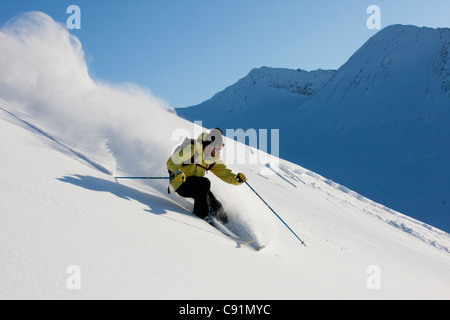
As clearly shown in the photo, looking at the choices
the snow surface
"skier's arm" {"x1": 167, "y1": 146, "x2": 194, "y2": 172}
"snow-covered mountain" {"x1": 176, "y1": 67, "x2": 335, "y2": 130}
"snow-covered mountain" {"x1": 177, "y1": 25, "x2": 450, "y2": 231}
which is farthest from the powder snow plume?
"snow-covered mountain" {"x1": 176, "y1": 67, "x2": 335, "y2": 130}

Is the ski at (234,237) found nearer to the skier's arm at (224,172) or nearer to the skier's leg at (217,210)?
the skier's leg at (217,210)

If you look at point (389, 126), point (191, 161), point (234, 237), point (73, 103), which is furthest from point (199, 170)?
point (389, 126)

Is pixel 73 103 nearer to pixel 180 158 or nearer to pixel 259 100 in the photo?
pixel 180 158

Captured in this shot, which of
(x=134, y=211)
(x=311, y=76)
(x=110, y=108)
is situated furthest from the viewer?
(x=311, y=76)

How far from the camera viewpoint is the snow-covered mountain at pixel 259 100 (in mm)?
55044

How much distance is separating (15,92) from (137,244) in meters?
7.06

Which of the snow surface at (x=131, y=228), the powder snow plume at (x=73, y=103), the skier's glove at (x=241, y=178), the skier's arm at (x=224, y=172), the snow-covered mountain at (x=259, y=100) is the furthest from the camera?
the snow-covered mountain at (x=259, y=100)

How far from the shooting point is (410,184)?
71.9 ft

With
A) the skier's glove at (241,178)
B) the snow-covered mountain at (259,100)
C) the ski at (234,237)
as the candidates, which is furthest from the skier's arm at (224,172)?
the snow-covered mountain at (259,100)

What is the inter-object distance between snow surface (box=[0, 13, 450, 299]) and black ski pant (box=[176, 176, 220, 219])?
156 millimetres

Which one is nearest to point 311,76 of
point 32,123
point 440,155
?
point 440,155

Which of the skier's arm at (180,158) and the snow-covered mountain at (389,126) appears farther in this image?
the snow-covered mountain at (389,126)

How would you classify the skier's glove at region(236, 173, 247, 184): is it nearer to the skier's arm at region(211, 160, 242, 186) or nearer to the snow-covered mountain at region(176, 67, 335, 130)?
the skier's arm at region(211, 160, 242, 186)
